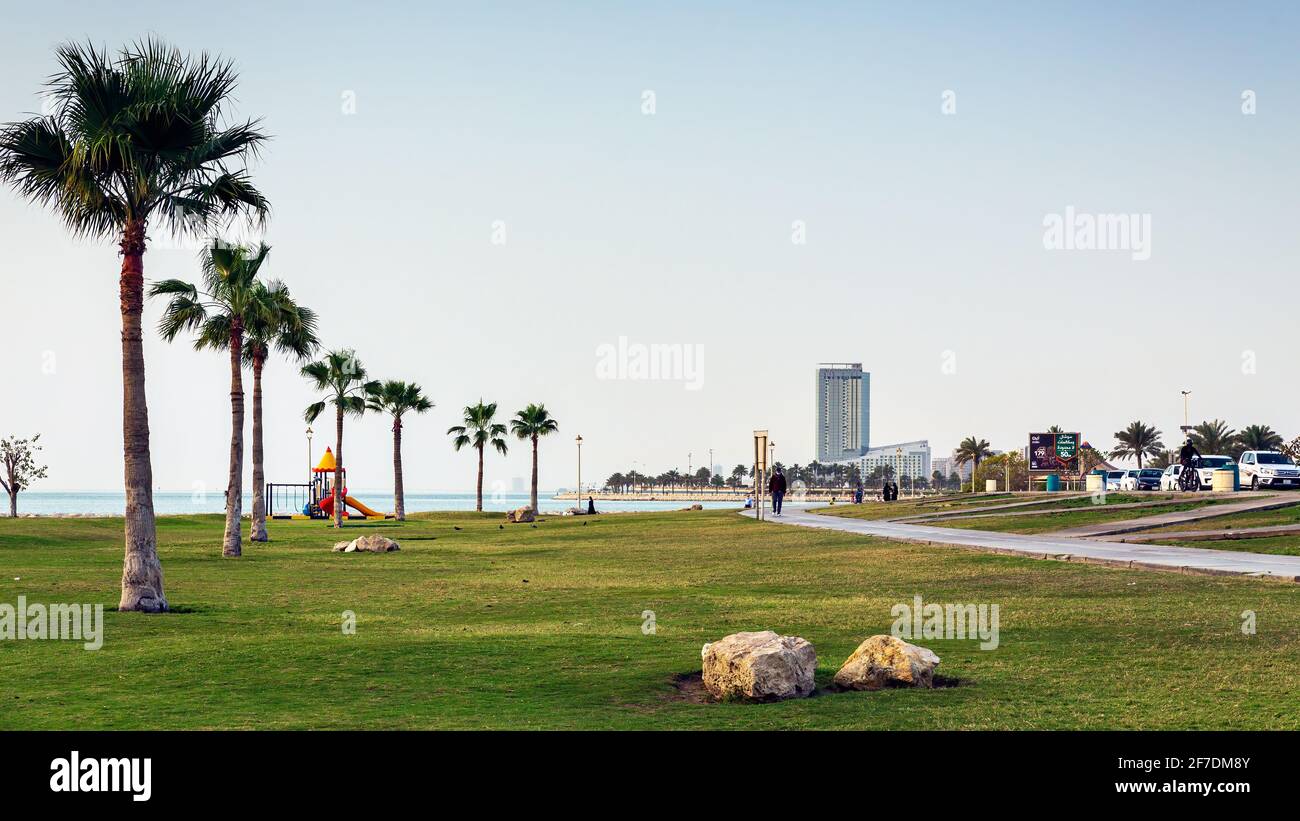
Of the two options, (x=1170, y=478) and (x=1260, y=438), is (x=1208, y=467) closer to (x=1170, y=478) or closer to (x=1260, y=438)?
(x=1170, y=478)

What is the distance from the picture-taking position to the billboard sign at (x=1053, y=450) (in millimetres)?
98438

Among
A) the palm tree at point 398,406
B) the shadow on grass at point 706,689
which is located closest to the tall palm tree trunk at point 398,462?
the palm tree at point 398,406

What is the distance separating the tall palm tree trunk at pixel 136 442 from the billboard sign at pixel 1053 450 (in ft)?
290

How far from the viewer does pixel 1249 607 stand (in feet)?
52.2

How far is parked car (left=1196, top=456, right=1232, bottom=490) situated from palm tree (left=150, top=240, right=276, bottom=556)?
49.9m

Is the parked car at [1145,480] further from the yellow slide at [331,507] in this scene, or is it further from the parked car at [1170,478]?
the yellow slide at [331,507]

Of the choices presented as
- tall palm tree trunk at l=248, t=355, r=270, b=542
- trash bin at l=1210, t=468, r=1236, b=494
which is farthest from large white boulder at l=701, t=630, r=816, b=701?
trash bin at l=1210, t=468, r=1236, b=494

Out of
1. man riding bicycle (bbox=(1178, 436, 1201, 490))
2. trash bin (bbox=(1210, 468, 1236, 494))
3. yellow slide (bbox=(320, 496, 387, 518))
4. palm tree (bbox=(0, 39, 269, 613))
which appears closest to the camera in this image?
palm tree (bbox=(0, 39, 269, 613))

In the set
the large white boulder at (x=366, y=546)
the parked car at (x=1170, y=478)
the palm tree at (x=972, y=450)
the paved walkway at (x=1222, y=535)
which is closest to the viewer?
the paved walkway at (x=1222, y=535)

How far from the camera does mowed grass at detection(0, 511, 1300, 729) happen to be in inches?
397

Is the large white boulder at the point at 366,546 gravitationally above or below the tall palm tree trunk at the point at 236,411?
below

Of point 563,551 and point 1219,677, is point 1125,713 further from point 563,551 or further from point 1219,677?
point 563,551

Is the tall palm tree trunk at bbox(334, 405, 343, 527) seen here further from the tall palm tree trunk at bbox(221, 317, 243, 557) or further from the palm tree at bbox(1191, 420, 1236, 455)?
the palm tree at bbox(1191, 420, 1236, 455)
